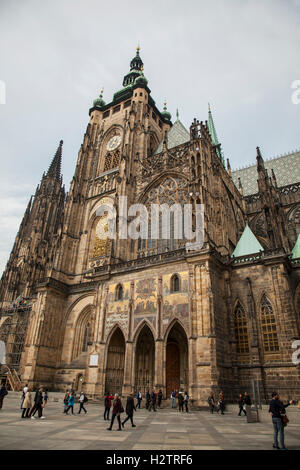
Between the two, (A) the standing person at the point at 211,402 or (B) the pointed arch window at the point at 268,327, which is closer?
(A) the standing person at the point at 211,402

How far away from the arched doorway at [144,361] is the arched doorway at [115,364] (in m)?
1.36

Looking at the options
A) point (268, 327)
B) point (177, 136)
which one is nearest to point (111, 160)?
point (177, 136)

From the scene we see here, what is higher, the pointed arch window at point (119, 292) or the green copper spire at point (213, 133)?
the green copper spire at point (213, 133)

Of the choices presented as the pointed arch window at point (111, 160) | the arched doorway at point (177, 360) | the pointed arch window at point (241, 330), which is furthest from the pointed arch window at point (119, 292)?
the pointed arch window at point (111, 160)

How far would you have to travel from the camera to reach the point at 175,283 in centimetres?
2045

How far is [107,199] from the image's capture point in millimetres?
31500

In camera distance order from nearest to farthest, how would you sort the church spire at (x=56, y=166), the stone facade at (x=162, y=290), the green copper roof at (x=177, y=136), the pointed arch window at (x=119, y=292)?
the stone facade at (x=162, y=290), the pointed arch window at (x=119, y=292), the green copper roof at (x=177, y=136), the church spire at (x=56, y=166)

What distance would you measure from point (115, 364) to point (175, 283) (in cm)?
713

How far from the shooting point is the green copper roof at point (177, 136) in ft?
105

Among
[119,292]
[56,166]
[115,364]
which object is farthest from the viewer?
[56,166]

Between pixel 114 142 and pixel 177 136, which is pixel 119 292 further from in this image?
pixel 114 142

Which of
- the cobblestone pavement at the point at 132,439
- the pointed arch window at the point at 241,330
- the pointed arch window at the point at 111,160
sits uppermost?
the pointed arch window at the point at 111,160

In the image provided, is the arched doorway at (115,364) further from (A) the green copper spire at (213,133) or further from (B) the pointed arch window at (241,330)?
(A) the green copper spire at (213,133)
